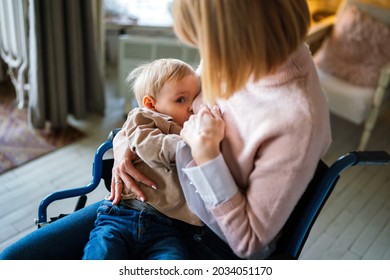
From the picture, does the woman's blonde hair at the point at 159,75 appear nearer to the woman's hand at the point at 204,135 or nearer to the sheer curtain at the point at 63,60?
the woman's hand at the point at 204,135

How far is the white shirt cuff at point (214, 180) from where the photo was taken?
89 cm

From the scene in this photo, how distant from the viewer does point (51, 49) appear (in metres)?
2.25

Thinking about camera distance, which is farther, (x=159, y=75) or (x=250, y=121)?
(x=159, y=75)

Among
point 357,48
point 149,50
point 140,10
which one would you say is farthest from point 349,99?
point 140,10

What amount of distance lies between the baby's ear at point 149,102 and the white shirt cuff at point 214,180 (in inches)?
13.2

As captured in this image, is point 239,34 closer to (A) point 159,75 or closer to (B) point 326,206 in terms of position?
(A) point 159,75

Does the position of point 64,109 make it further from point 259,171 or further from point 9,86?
point 259,171

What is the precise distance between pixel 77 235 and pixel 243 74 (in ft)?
2.07

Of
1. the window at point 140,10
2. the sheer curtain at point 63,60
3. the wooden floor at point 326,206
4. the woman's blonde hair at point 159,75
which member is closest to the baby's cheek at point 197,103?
the woman's blonde hair at point 159,75

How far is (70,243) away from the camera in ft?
3.58

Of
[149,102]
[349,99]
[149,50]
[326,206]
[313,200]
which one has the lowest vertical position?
[326,206]

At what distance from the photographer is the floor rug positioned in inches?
88.4

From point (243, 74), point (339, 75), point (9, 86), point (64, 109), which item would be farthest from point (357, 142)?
point (9, 86)

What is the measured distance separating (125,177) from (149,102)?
0.24 metres
